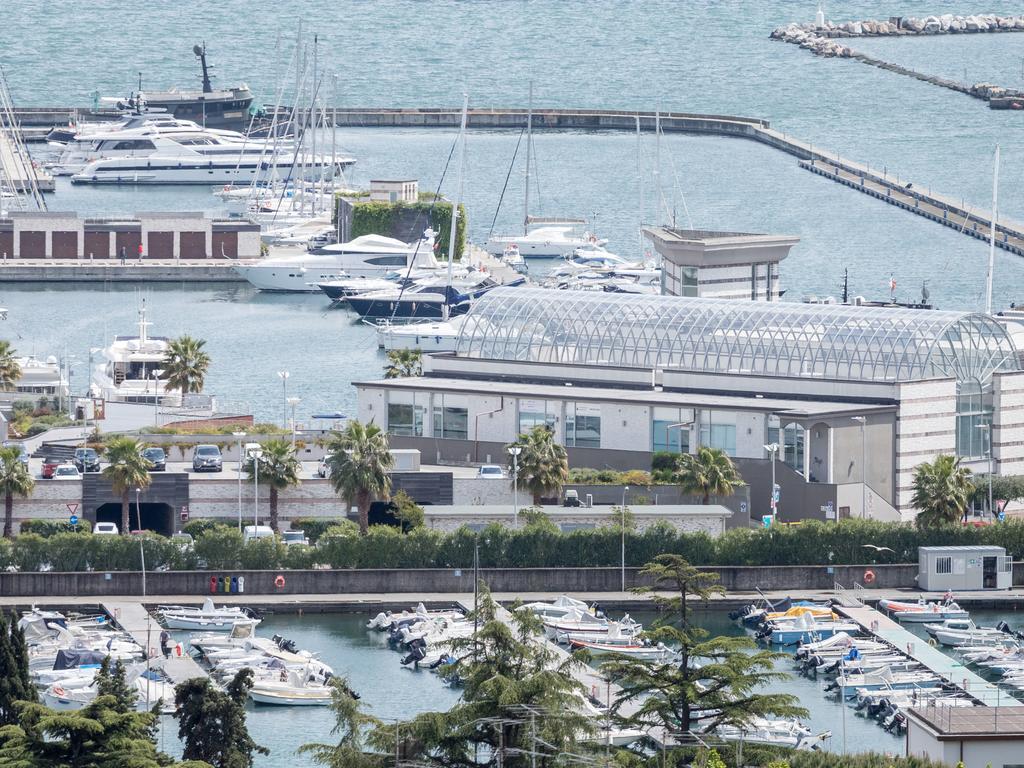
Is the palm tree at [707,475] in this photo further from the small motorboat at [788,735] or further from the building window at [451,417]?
the small motorboat at [788,735]

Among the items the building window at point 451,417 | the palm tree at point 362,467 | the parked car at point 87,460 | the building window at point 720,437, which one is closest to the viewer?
the palm tree at point 362,467

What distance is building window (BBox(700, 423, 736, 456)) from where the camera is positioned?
89750mm

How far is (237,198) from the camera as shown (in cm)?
18938

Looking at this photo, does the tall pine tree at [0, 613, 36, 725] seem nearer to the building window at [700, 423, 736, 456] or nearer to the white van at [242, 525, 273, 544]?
the white van at [242, 525, 273, 544]

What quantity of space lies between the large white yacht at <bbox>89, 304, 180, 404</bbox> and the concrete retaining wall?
82.4 feet

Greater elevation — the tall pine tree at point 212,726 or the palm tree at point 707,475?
the palm tree at point 707,475

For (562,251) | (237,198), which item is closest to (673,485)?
(562,251)

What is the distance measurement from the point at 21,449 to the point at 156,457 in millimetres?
4022

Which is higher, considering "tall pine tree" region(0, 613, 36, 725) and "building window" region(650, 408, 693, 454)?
"building window" region(650, 408, 693, 454)

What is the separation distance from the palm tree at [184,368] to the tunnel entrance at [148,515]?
15146 mm

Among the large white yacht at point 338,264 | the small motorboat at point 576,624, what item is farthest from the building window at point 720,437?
the large white yacht at point 338,264

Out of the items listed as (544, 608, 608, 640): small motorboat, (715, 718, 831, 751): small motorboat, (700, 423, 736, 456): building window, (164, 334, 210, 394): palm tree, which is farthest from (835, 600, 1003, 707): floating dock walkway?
(164, 334, 210, 394): palm tree

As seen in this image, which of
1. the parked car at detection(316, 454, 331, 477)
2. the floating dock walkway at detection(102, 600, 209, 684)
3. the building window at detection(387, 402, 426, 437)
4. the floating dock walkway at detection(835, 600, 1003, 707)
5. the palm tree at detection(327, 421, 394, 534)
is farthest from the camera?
the building window at detection(387, 402, 426, 437)

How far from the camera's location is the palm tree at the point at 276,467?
84438mm
